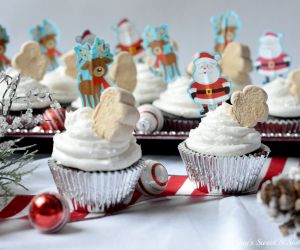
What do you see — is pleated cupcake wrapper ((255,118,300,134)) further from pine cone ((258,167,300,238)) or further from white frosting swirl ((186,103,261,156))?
pine cone ((258,167,300,238))

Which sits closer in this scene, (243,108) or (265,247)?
(265,247)

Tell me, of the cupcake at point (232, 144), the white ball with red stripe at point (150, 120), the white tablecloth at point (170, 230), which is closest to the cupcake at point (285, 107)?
the white ball with red stripe at point (150, 120)

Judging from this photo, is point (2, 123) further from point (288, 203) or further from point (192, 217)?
point (288, 203)

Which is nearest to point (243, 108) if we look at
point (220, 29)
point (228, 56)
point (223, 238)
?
point (223, 238)

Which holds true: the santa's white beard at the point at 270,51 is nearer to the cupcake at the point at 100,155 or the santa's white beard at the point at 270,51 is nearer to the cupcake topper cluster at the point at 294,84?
the cupcake topper cluster at the point at 294,84

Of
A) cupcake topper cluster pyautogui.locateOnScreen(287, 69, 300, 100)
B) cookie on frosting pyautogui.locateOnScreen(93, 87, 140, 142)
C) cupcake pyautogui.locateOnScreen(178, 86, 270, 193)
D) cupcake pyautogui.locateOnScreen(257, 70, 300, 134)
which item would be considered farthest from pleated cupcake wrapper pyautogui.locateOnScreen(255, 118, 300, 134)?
cookie on frosting pyautogui.locateOnScreen(93, 87, 140, 142)

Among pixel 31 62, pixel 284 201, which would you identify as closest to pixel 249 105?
pixel 284 201
